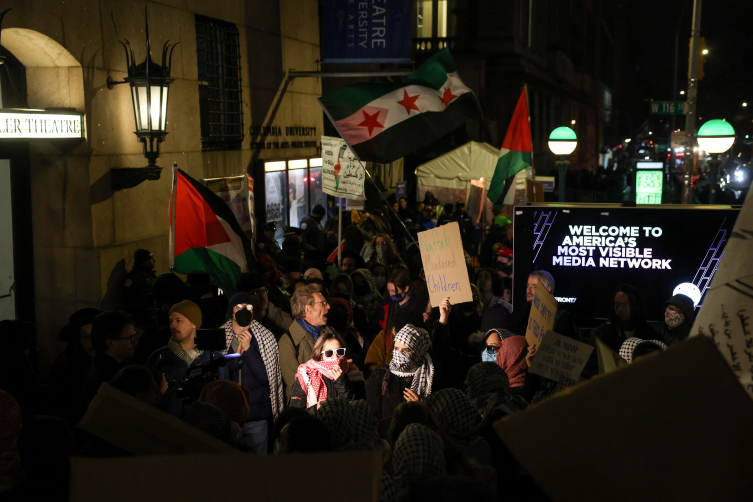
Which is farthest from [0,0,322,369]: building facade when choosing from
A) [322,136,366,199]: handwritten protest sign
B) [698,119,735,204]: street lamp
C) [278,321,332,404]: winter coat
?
[698,119,735,204]: street lamp

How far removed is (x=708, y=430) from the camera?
1.82 m

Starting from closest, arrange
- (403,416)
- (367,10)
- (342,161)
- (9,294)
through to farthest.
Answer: (403,416) → (9,294) → (342,161) → (367,10)

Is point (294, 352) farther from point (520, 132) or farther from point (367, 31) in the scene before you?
point (367, 31)

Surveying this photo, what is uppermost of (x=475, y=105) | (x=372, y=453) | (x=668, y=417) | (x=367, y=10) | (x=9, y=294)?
(x=367, y=10)

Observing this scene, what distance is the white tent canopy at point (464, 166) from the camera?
69.0 feet

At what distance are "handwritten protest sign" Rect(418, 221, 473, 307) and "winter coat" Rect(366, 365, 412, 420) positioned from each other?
1.84m

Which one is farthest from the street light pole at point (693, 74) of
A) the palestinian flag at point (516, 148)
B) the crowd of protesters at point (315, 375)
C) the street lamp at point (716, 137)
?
the crowd of protesters at point (315, 375)

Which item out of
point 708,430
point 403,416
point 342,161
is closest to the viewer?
point 708,430

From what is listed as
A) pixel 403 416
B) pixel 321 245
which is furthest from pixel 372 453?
pixel 321 245

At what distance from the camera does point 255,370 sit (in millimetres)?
5582

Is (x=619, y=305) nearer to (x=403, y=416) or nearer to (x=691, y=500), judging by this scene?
(x=403, y=416)

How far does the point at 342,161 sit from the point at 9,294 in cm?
482

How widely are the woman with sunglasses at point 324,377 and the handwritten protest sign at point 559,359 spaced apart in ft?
4.41

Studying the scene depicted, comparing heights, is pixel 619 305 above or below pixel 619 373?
below
